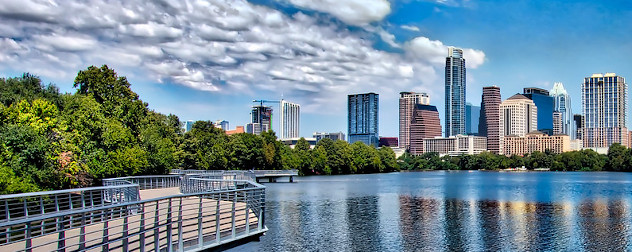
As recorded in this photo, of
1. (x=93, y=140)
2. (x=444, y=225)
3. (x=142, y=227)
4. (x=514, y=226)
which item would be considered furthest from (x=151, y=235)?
A: (x=93, y=140)

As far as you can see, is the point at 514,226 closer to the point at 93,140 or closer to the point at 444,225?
the point at 444,225

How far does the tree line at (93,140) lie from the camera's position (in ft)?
137

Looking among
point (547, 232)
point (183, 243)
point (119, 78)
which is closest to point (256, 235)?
point (183, 243)

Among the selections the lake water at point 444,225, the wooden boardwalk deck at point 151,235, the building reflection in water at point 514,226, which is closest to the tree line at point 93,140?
the lake water at point 444,225

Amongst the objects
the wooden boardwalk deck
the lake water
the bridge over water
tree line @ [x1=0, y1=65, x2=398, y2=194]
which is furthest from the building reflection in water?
tree line @ [x1=0, y1=65, x2=398, y2=194]

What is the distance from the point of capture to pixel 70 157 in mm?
47156

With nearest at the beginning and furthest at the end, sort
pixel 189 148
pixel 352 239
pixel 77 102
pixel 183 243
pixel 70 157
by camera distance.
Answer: pixel 183 243 < pixel 352 239 < pixel 70 157 < pixel 77 102 < pixel 189 148

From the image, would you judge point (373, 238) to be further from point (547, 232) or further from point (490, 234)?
point (547, 232)

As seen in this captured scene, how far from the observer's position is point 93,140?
5691cm

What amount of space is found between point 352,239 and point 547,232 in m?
13.8

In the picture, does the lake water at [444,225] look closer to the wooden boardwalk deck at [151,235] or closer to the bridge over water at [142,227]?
the bridge over water at [142,227]

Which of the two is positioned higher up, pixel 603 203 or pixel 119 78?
pixel 119 78

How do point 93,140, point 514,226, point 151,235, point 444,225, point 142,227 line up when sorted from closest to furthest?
point 142,227
point 151,235
point 514,226
point 444,225
point 93,140

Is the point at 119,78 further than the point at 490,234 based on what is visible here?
Yes
